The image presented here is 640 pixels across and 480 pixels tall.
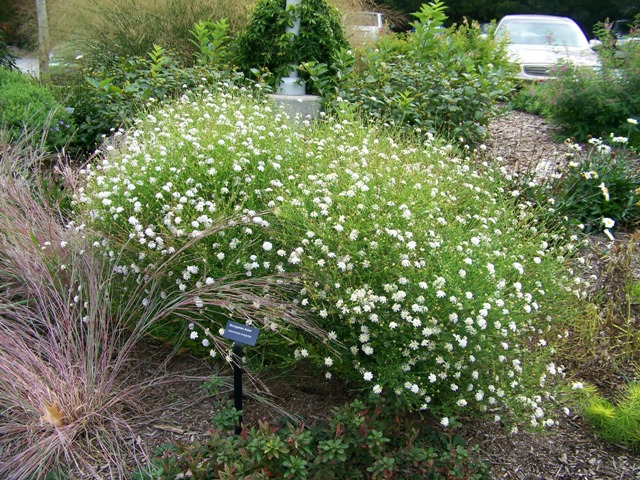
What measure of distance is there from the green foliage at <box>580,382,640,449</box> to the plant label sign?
181cm

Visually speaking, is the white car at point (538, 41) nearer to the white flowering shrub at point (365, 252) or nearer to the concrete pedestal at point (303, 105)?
the concrete pedestal at point (303, 105)

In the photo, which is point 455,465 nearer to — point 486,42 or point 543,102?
point 543,102

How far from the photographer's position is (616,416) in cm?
302

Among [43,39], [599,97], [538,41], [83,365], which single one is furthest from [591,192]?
[43,39]

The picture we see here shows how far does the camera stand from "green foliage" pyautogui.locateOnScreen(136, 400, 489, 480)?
2400 mm

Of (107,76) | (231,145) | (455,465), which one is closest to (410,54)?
(107,76)

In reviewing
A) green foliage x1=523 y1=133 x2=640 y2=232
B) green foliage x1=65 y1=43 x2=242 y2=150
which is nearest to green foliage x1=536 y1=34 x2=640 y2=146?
green foliage x1=523 y1=133 x2=640 y2=232

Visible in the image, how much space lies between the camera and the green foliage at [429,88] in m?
5.80

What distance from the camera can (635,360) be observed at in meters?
3.60

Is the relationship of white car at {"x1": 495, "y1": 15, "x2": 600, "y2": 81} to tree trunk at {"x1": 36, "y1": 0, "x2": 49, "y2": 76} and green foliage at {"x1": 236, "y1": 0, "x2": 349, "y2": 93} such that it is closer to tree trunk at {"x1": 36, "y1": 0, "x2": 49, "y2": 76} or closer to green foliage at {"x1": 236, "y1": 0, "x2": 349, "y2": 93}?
green foliage at {"x1": 236, "y1": 0, "x2": 349, "y2": 93}

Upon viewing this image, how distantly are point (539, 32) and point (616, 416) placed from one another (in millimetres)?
9928

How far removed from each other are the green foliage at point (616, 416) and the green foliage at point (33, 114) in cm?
498

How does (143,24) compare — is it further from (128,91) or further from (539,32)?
(539,32)

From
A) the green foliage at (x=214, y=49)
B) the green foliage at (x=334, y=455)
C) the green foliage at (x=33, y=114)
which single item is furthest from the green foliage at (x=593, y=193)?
the green foliage at (x=33, y=114)
